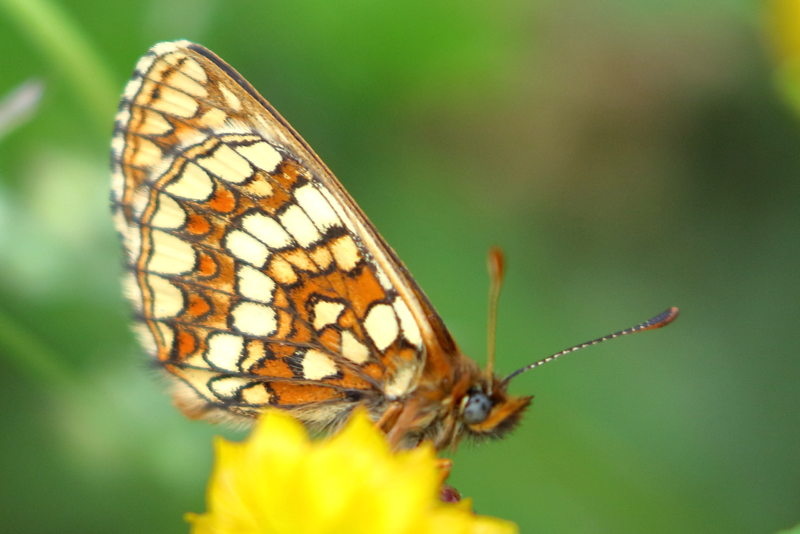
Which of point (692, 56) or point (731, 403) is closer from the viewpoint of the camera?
point (731, 403)

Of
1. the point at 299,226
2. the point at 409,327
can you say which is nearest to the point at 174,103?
the point at 299,226

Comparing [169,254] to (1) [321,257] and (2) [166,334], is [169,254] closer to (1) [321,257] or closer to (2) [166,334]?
(2) [166,334]

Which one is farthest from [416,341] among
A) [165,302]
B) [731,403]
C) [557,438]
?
[731,403]

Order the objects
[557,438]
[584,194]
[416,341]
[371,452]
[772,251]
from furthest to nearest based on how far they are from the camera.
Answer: [584,194], [772,251], [557,438], [416,341], [371,452]

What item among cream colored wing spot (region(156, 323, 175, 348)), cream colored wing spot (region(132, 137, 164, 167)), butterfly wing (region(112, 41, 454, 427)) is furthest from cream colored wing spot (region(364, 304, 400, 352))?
cream colored wing spot (region(132, 137, 164, 167))

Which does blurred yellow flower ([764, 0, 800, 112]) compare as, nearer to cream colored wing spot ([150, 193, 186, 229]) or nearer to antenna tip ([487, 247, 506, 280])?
antenna tip ([487, 247, 506, 280])

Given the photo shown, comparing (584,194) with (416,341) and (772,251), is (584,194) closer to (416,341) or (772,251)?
(772,251)

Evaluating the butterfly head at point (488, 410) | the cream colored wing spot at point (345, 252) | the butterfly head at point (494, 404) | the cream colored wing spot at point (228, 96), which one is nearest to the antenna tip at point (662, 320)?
the butterfly head at point (494, 404)
